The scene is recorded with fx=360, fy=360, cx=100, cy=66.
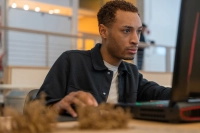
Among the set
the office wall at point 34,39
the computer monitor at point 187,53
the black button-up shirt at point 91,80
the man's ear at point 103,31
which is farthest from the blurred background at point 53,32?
the computer monitor at point 187,53

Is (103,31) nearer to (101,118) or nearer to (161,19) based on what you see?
(101,118)

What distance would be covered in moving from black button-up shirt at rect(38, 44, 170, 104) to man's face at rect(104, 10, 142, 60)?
0.17 feet

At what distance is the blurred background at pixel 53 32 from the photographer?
228 inches

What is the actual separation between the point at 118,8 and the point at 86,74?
0.33 metres

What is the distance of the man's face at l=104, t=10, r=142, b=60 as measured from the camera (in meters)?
1.37

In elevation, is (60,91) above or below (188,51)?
below

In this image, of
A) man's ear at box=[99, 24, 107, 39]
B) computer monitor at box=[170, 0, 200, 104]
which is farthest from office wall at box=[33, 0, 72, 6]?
computer monitor at box=[170, 0, 200, 104]

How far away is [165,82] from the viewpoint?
6.52 meters

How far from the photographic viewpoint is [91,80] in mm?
1298

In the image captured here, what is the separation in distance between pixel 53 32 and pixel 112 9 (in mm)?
4831

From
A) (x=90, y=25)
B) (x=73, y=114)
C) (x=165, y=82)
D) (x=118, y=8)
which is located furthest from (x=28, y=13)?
(x=73, y=114)

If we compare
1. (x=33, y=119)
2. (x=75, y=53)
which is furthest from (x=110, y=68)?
(x=33, y=119)

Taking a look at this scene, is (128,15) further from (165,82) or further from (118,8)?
(165,82)

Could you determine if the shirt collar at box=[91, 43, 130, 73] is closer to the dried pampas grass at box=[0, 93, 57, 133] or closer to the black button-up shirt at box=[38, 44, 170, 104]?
the black button-up shirt at box=[38, 44, 170, 104]
